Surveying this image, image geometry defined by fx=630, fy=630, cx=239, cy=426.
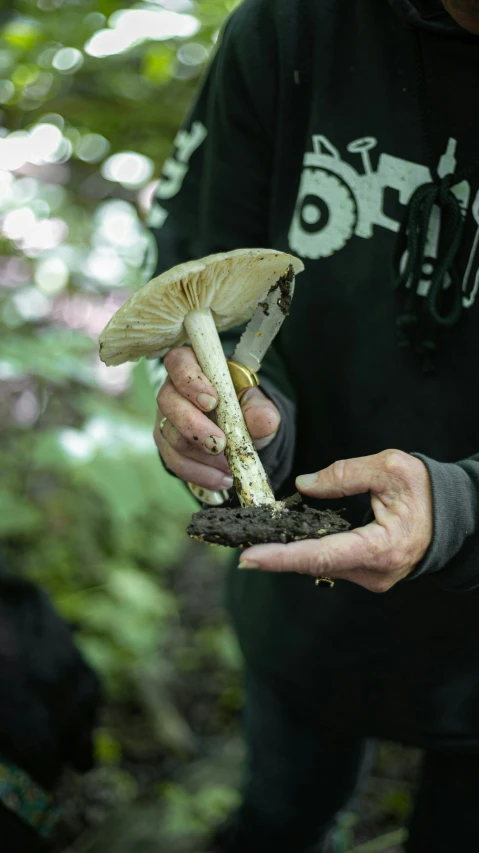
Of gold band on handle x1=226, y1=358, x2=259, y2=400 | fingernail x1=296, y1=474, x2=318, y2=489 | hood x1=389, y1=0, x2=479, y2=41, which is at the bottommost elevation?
fingernail x1=296, y1=474, x2=318, y2=489

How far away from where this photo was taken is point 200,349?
137 centimetres

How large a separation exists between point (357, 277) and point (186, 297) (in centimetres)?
41

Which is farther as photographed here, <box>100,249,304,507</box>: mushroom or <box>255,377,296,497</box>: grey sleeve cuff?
<box>255,377,296,497</box>: grey sleeve cuff

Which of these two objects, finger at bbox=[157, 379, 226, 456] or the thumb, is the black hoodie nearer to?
the thumb

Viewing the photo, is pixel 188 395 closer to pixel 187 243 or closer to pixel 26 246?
pixel 187 243

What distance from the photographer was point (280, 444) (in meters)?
1.53

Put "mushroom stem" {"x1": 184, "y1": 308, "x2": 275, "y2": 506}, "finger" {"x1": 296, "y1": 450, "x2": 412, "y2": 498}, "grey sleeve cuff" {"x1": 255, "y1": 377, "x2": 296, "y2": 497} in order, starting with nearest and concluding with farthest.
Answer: "finger" {"x1": 296, "y1": 450, "x2": 412, "y2": 498}
"mushroom stem" {"x1": 184, "y1": 308, "x2": 275, "y2": 506}
"grey sleeve cuff" {"x1": 255, "y1": 377, "x2": 296, "y2": 497}

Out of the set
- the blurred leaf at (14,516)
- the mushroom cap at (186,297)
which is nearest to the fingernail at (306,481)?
the mushroom cap at (186,297)

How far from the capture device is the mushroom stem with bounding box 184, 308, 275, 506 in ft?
4.33

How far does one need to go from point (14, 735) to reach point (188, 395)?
1.42 metres

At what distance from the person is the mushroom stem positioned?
0.04 m

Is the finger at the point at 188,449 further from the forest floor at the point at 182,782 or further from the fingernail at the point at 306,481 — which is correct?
the forest floor at the point at 182,782

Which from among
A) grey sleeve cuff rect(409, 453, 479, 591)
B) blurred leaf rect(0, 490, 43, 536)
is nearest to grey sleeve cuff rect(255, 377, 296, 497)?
grey sleeve cuff rect(409, 453, 479, 591)

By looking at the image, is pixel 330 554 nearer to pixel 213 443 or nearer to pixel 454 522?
pixel 454 522
